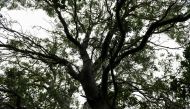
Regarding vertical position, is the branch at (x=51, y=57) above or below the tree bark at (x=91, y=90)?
above

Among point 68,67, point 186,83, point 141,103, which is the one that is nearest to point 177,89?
point 186,83

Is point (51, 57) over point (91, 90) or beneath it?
over

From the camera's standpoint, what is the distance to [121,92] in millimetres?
7785

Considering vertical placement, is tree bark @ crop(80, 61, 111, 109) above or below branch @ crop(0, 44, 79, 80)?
below

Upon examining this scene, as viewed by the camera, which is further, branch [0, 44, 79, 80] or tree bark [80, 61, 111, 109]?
branch [0, 44, 79, 80]

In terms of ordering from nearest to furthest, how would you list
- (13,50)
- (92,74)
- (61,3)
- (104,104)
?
(61,3) → (104,104) → (92,74) → (13,50)

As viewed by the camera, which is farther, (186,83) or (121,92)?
(121,92)

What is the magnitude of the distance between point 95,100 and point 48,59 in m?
2.66

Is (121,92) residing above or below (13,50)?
below

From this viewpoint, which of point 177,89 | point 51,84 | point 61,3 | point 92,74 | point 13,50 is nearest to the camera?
point 61,3

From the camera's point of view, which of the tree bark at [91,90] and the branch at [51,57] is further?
the branch at [51,57]

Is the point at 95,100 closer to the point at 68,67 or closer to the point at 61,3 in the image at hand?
the point at 68,67

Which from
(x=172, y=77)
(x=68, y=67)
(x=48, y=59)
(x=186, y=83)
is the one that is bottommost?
(x=186, y=83)

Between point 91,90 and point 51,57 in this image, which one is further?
point 51,57
